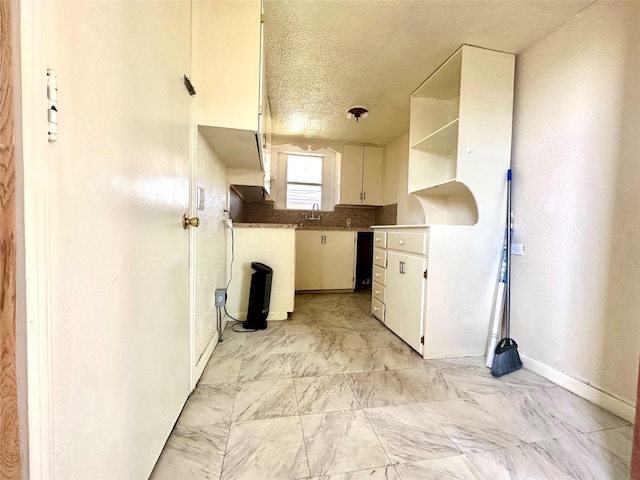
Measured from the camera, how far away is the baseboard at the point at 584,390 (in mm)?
1160

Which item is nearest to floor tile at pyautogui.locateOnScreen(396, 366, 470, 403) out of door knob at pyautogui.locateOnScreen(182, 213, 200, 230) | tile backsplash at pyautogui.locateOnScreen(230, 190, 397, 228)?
door knob at pyautogui.locateOnScreen(182, 213, 200, 230)

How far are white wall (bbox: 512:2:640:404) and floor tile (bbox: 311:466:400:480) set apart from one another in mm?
1207

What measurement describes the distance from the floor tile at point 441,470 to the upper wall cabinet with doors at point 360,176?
3.09 m

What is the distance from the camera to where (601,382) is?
1261 millimetres

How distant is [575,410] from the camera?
1218 millimetres

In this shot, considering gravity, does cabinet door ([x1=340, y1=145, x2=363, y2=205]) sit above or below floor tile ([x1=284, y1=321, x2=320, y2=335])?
above

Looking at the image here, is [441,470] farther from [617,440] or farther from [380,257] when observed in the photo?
[380,257]

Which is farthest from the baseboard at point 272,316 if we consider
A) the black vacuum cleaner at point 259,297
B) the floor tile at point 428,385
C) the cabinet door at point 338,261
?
the floor tile at point 428,385

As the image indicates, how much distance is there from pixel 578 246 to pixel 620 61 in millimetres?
918

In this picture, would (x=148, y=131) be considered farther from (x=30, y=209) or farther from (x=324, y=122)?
(x=324, y=122)

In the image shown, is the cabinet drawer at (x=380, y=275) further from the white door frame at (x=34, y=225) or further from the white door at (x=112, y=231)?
the white door frame at (x=34, y=225)

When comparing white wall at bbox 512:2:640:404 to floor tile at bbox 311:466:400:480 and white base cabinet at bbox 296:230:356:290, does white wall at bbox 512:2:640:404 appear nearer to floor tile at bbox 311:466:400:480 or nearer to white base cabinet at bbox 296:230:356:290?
floor tile at bbox 311:466:400:480

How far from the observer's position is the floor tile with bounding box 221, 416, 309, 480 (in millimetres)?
871

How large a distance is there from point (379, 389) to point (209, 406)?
855 mm
